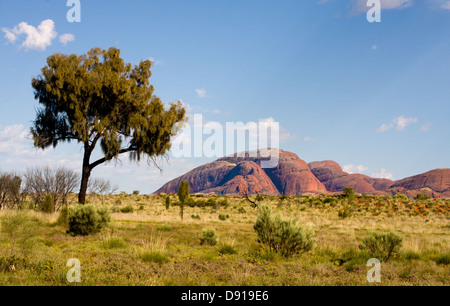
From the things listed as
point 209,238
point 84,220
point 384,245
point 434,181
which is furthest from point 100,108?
point 434,181

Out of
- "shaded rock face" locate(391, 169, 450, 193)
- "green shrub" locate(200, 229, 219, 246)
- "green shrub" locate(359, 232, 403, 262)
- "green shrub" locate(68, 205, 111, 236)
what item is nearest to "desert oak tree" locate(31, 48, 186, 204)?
"green shrub" locate(68, 205, 111, 236)

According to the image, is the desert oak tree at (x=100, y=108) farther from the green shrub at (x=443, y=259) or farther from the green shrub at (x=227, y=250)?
the green shrub at (x=443, y=259)

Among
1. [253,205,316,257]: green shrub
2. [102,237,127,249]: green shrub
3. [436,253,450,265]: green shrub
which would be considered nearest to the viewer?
[253,205,316,257]: green shrub

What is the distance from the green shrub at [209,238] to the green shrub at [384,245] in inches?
233

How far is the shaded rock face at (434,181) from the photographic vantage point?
580ft

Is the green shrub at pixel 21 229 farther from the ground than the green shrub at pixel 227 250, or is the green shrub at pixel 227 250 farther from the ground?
the green shrub at pixel 21 229

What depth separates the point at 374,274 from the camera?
8.16m

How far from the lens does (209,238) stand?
539 inches

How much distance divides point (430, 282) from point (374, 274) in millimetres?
1210

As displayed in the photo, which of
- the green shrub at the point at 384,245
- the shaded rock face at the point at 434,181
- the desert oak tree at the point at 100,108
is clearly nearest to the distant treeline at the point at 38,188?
the desert oak tree at the point at 100,108

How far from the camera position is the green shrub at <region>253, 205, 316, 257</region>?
424 inches

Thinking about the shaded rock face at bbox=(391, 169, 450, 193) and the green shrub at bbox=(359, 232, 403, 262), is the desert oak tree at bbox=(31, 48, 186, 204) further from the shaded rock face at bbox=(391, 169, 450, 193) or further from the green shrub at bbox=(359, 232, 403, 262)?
the shaded rock face at bbox=(391, 169, 450, 193)

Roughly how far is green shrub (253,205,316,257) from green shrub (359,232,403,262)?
6.96ft
